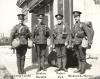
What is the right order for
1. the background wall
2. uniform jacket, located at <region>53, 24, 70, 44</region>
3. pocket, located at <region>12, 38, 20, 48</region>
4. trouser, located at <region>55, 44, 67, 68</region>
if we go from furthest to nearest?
the background wall
trouser, located at <region>55, 44, 67, 68</region>
uniform jacket, located at <region>53, 24, 70, 44</region>
pocket, located at <region>12, 38, 20, 48</region>

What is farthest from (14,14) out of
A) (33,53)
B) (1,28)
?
(33,53)

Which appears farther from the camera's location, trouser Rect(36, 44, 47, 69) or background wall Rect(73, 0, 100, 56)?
background wall Rect(73, 0, 100, 56)

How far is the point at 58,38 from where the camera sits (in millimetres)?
5461

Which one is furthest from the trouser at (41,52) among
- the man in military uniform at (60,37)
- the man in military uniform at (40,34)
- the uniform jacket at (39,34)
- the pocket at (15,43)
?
the pocket at (15,43)

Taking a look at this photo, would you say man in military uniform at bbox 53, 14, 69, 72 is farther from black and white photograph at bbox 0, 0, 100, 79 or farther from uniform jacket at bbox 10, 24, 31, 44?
uniform jacket at bbox 10, 24, 31, 44

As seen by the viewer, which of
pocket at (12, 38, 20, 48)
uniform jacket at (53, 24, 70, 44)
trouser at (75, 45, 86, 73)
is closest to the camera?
pocket at (12, 38, 20, 48)

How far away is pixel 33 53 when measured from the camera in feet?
23.2

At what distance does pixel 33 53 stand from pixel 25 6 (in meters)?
1.48

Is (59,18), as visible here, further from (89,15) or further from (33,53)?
(33,53)

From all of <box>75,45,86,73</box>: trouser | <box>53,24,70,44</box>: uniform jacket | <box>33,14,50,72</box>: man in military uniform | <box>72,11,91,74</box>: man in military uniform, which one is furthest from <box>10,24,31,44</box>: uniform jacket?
<box>75,45,86,73</box>: trouser

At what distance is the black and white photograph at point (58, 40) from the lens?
5.22 m

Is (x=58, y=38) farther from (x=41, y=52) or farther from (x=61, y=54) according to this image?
(x=41, y=52)

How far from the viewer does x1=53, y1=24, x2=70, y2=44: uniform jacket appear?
5460mm

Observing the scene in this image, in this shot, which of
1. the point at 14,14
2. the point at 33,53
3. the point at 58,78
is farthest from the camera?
the point at 33,53
